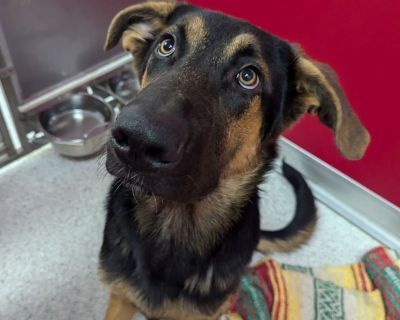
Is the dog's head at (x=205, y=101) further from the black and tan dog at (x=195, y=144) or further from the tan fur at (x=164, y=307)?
the tan fur at (x=164, y=307)

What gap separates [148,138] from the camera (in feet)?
2.95

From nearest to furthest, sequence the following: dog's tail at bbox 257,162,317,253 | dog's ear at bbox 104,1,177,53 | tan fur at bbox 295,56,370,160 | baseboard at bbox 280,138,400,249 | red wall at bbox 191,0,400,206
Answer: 1. tan fur at bbox 295,56,370,160
2. dog's ear at bbox 104,1,177,53
3. red wall at bbox 191,0,400,206
4. dog's tail at bbox 257,162,317,253
5. baseboard at bbox 280,138,400,249

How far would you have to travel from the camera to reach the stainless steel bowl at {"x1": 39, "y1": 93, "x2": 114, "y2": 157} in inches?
91.5

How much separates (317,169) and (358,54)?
692 mm

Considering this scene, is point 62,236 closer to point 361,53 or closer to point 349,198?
point 349,198

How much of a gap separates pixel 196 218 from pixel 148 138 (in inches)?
24.8

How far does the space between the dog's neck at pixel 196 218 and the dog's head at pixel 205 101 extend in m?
0.10

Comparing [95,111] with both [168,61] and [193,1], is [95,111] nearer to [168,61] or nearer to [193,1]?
[193,1]

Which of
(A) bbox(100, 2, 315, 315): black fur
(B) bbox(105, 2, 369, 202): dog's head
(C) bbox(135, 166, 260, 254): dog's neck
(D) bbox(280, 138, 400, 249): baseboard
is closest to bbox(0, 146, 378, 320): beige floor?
(D) bbox(280, 138, 400, 249): baseboard

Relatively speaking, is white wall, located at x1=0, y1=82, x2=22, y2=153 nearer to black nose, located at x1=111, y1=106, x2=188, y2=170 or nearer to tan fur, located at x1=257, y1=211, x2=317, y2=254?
tan fur, located at x1=257, y1=211, x2=317, y2=254

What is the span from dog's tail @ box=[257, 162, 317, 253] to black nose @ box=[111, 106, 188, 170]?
45.8 inches

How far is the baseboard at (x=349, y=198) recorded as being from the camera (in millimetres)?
2203

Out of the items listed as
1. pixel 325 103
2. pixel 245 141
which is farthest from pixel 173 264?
pixel 325 103

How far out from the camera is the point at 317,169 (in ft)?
7.76
